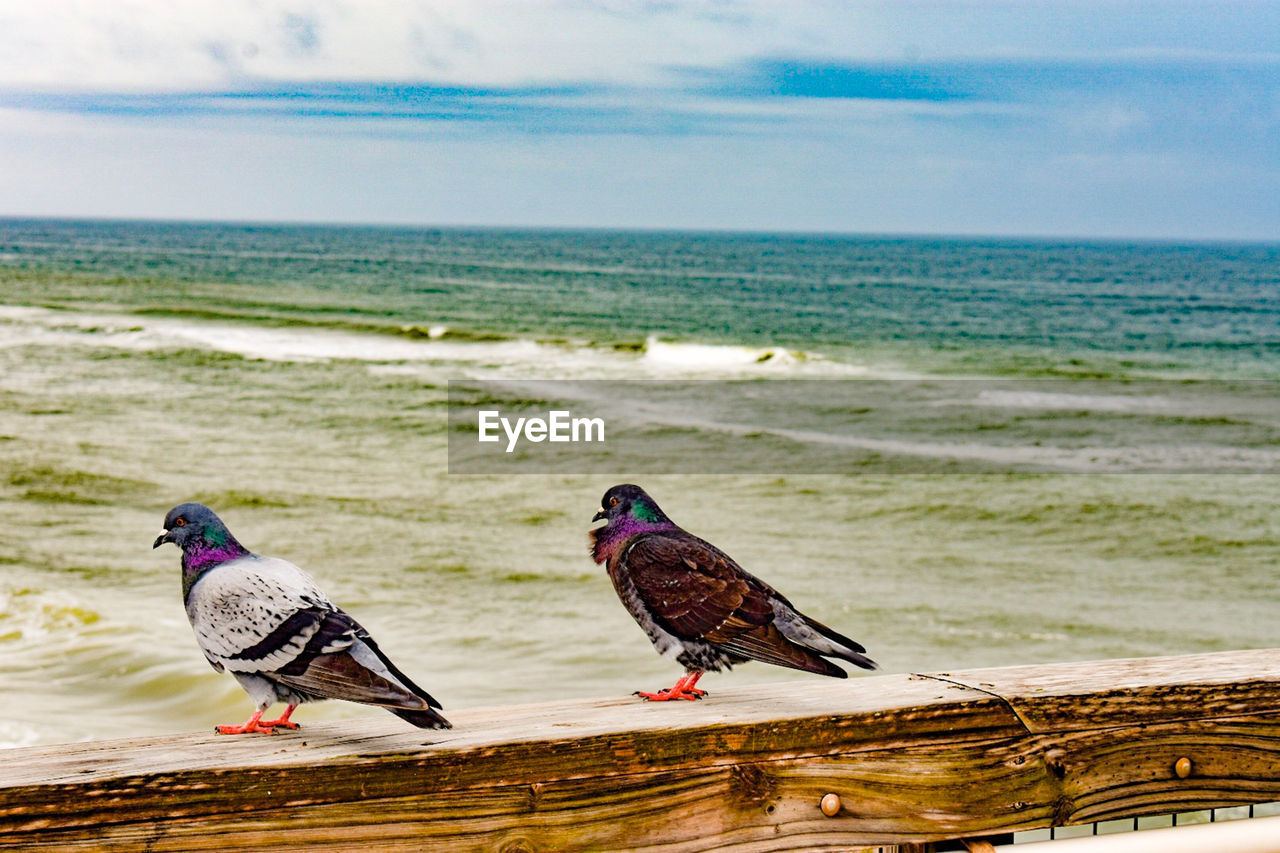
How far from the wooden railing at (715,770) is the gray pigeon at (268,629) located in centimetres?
8

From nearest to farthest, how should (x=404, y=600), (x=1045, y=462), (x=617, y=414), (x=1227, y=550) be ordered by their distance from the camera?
(x=404, y=600)
(x=1227, y=550)
(x=1045, y=462)
(x=617, y=414)

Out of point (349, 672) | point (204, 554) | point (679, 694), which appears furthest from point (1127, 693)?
point (204, 554)

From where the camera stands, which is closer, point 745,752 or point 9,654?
point 745,752

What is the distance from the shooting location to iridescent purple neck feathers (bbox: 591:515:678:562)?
5.87ft

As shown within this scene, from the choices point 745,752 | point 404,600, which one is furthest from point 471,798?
point 404,600

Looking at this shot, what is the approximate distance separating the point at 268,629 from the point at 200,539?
0.26 m

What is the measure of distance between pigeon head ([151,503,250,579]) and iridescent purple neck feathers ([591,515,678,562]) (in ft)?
1.68

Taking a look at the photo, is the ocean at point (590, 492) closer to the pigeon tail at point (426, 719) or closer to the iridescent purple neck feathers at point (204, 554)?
the iridescent purple neck feathers at point (204, 554)

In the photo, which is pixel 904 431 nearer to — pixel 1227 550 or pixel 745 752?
pixel 1227 550

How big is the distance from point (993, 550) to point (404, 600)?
480 cm

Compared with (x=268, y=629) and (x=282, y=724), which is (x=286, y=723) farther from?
(x=268, y=629)

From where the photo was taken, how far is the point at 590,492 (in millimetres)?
11680

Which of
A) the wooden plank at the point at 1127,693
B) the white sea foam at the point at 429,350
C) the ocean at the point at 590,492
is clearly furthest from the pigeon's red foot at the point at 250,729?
the white sea foam at the point at 429,350

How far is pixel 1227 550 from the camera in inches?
385
